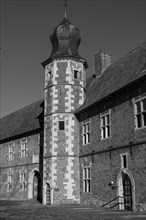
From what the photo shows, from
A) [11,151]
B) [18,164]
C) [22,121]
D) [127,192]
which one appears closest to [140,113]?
[127,192]

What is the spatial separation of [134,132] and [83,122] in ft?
20.3

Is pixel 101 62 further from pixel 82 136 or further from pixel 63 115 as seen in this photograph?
pixel 82 136

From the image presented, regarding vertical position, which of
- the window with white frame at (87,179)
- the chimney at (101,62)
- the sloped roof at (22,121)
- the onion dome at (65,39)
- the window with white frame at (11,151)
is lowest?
the window with white frame at (87,179)

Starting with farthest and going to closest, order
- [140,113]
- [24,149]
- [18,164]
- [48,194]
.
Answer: [18,164] < [24,149] < [48,194] < [140,113]

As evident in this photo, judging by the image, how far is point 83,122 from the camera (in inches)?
850

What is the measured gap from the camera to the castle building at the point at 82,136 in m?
16.2

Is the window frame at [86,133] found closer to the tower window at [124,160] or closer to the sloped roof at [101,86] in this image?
the sloped roof at [101,86]

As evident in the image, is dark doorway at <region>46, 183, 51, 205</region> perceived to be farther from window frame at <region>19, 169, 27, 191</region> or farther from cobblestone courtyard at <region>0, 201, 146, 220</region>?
window frame at <region>19, 169, 27, 191</region>

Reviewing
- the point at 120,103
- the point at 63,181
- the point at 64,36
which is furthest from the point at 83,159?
the point at 64,36

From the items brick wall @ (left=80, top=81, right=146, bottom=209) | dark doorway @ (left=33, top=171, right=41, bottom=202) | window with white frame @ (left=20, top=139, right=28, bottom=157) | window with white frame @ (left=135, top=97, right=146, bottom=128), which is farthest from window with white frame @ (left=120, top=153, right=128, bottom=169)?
window with white frame @ (left=20, top=139, right=28, bottom=157)

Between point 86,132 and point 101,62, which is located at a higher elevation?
point 101,62

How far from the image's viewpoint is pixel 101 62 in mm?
24531

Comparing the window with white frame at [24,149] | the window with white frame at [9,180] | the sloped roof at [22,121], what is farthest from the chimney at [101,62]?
the window with white frame at [9,180]

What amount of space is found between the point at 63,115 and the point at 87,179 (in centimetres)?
496
